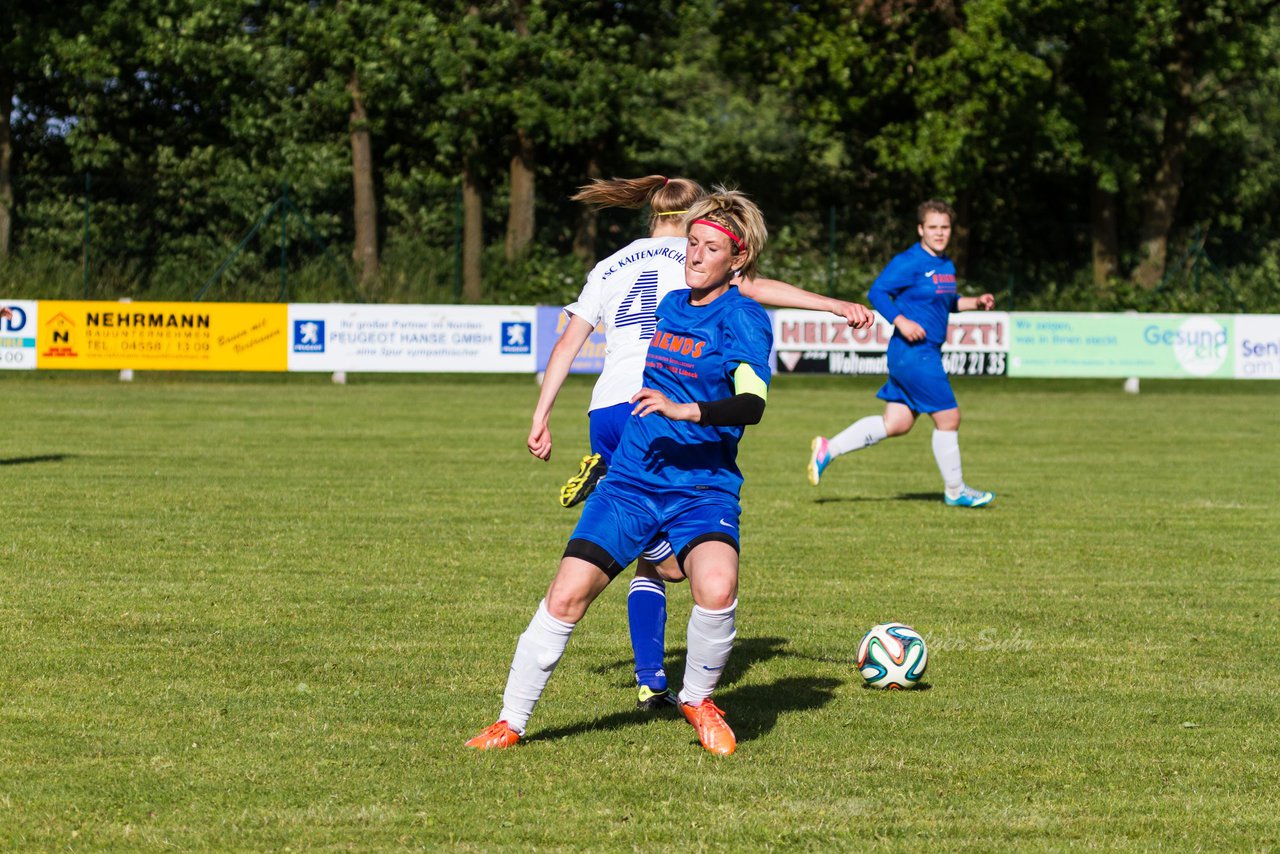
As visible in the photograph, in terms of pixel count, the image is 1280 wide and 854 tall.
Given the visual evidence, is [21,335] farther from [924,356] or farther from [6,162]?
[924,356]

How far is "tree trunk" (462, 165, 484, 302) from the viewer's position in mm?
31703

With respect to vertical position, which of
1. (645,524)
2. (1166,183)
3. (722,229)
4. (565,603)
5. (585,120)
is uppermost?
(585,120)

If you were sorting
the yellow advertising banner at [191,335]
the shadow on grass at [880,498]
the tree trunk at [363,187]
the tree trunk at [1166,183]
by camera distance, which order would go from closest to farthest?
the shadow on grass at [880,498], the yellow advertising banner at [191,335], the tree trunk at [363,187], the tree trunk at [1166,183]

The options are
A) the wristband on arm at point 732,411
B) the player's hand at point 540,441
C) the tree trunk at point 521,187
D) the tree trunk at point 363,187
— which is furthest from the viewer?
the tree trunk at point 521,187

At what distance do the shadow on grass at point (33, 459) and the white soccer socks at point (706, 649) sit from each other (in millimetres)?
10186

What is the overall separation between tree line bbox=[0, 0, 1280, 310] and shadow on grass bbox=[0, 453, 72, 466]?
15267 mm

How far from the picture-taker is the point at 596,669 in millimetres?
6988

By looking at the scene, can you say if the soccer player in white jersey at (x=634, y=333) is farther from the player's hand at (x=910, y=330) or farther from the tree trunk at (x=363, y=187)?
the tree trunk at (x=363, y=187)

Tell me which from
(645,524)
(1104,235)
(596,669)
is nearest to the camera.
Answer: (645,524)

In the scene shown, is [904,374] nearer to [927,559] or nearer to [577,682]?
[927,559]

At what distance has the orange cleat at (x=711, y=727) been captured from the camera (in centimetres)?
564

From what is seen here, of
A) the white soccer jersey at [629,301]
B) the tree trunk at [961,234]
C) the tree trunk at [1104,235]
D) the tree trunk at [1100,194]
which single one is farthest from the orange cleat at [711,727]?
the tree trunk at [1100,194]

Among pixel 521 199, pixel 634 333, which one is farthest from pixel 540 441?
pixel 521 199

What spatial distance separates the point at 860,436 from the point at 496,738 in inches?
308
